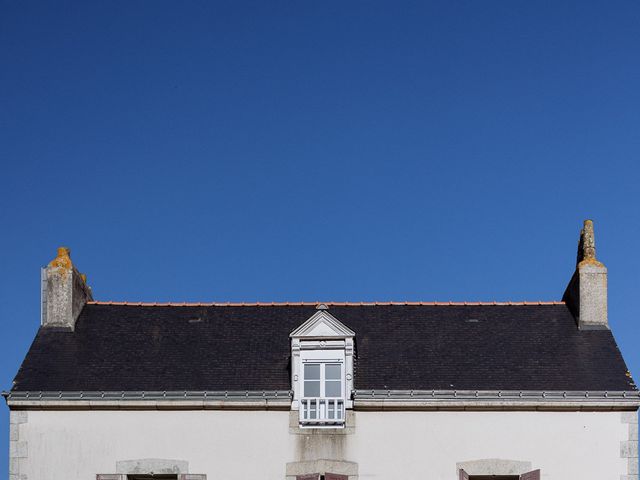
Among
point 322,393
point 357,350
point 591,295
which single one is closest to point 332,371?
point 322,393

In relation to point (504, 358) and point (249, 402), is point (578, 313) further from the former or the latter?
point (249, 402)

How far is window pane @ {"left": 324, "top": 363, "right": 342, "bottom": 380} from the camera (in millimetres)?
28609

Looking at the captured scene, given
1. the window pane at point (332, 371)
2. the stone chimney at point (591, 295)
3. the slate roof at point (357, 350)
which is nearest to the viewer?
the window pane at point (332, 371)

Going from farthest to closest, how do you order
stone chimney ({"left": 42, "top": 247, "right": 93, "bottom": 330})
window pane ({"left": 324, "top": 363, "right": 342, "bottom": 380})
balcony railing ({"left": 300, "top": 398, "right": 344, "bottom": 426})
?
stone chimney ({"left": 42, "top": 247, "right": 93, "bottom": 330}) < window pane ({"left": 324, "top": 363, "right": 342, "bottom": 380}) < balcony railing ({"left": 300, "top": 398, "right": 344, "bottom": 426})

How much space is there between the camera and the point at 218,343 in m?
30.3

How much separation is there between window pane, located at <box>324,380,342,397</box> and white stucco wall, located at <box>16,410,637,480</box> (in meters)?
0.77

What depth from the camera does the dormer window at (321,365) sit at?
93.0ft

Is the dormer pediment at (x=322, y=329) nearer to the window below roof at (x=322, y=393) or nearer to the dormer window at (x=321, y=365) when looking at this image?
the dormer window at (x=321, y=365)

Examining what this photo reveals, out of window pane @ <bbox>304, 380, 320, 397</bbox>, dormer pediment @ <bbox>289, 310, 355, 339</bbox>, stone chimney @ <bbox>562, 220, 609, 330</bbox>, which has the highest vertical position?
stone chimney @ <bbox>562, 220, 609, 330</bbox>

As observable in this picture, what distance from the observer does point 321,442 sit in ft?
92.1

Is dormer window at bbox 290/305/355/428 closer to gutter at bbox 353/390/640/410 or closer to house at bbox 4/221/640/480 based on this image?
house at bbox 4/221/640/480

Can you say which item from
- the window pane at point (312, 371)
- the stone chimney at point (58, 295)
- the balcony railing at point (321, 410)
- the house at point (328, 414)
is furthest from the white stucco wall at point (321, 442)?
the stone chimney at point (58, 295)

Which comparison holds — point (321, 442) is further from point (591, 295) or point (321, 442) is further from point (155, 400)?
point (591, 295)

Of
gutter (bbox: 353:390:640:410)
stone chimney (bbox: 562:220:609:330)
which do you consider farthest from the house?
stone chimney (bbox: 562:220:609:330)
